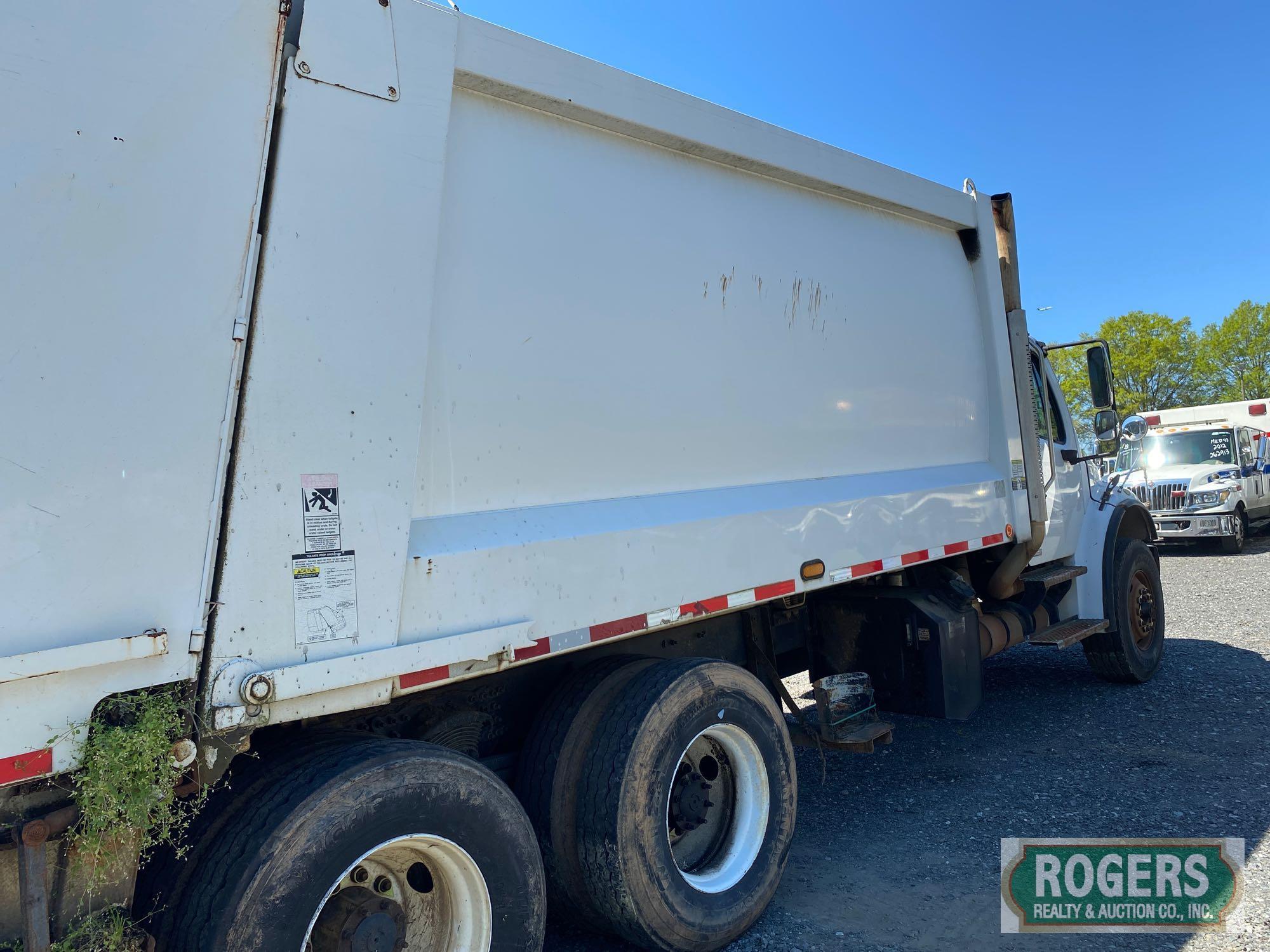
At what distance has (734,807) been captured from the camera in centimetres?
367

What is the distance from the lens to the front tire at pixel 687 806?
3.10 m

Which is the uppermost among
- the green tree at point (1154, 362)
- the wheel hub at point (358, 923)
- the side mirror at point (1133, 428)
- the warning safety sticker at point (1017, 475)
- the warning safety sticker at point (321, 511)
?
the green tree at point (1154, 362)

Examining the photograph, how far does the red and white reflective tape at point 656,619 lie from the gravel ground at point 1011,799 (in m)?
1.27

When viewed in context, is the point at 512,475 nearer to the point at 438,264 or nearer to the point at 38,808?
the point at 438,264

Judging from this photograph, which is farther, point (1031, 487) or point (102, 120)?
point (1031, 487)

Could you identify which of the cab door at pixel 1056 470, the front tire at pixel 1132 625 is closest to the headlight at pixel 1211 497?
the front tire at pixel 1132 625

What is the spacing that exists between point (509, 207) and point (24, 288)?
1.43 meters

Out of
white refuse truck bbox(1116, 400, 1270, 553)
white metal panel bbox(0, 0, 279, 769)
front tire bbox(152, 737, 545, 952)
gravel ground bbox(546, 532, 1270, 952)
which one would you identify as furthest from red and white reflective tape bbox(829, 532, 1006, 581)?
white refuse truck bbox(1116, 400, 1270, 553)

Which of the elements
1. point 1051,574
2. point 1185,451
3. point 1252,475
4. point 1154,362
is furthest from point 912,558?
point 1154,362

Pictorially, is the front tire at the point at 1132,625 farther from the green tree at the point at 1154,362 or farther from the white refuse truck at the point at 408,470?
the green tree at the point at 1154,362

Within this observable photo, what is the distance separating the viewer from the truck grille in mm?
16062

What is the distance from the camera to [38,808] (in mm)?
2068

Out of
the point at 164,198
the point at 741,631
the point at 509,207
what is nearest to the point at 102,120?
the point at 164,198

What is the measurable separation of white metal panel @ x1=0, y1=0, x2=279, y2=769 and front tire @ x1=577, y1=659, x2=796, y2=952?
4.99 ft
